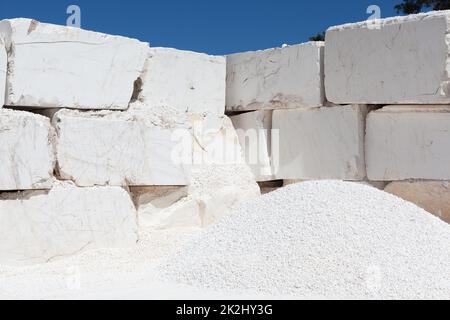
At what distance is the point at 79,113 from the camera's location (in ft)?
17.2

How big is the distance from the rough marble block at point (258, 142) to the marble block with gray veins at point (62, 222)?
4.64ft

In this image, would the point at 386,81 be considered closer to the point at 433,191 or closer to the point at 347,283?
the point at 433,191

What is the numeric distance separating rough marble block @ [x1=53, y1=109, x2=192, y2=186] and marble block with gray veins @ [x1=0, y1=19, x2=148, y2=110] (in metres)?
0.12

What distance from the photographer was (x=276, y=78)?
6293 mm

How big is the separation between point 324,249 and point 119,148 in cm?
210

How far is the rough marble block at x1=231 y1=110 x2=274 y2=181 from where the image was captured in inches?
253

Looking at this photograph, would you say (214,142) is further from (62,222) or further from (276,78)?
(62,222)

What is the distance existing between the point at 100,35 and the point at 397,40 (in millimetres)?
2229

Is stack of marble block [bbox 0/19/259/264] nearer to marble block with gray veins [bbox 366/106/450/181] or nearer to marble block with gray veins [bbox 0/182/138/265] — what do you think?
marble block with gray veins [bbox 0/182/138/265]

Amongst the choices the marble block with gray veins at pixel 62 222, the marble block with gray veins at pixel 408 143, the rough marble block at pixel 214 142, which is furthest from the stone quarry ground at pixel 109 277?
the marble block with gray veins at pixel 408 143

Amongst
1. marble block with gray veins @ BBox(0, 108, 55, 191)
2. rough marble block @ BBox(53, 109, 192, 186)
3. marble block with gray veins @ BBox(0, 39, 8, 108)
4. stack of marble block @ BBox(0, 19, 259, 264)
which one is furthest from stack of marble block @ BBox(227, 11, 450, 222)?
marble block with gray veins @ BBox(0, 39, 8, 108)

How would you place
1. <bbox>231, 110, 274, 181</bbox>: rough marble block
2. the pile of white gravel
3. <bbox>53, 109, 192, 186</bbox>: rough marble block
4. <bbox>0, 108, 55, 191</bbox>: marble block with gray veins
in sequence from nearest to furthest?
the pile of white gravel, <bbox>0, 108, 55, 191</bbox>: marble block with gray veins, <bbox>53, 109, 192, 186</bbox>: rough marble block, <bbox>231, 110, 274, 181</bbox>: rough marble block

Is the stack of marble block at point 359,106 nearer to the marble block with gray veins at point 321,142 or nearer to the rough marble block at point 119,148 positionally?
the marble block with gray veins at point 321,142

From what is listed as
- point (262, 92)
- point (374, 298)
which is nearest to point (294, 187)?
point (374, 298)
